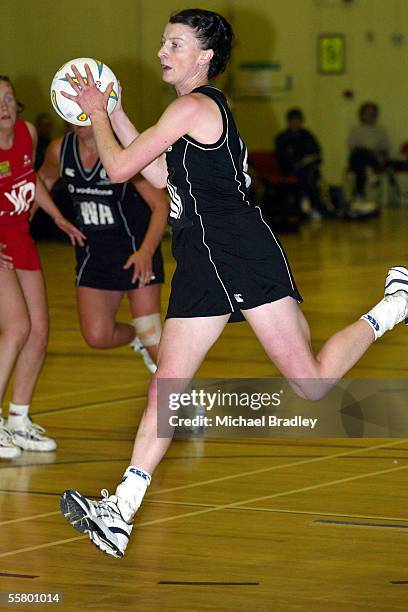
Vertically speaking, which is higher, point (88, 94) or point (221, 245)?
point (88, 94)

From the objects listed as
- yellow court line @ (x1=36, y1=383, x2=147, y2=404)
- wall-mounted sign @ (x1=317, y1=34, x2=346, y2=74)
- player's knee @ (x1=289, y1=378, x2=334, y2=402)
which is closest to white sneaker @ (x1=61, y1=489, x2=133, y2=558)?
player's knee @ (x1=289, y1=378, x2=334, y2=402)

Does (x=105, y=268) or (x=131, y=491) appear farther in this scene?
(x=105, y=268)

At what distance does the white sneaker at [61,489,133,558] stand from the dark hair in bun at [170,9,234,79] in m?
1.41

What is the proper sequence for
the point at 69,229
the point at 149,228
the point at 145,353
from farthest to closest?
the point at 145,353, the point at 69,229, the point at 149,228

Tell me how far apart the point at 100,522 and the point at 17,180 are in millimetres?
2090

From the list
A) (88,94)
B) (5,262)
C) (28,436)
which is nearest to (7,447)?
(28,436)

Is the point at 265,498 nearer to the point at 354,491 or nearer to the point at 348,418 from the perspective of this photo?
the point at 354,491

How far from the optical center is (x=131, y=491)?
3812 millimetres

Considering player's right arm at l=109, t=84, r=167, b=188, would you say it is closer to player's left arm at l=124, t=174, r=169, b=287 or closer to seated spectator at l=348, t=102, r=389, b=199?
player's left arm at l=124, t=174, r=169, b=287

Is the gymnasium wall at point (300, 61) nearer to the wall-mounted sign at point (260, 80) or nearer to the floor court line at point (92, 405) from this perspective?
the wall-mounted sign at point (260, 80)

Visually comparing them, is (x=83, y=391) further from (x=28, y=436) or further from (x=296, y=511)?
Answer: (x=296, y=511)

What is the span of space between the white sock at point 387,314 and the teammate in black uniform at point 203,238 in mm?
447

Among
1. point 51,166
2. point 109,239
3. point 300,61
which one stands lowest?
point 300,61

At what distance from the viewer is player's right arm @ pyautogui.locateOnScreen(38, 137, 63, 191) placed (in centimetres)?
596
